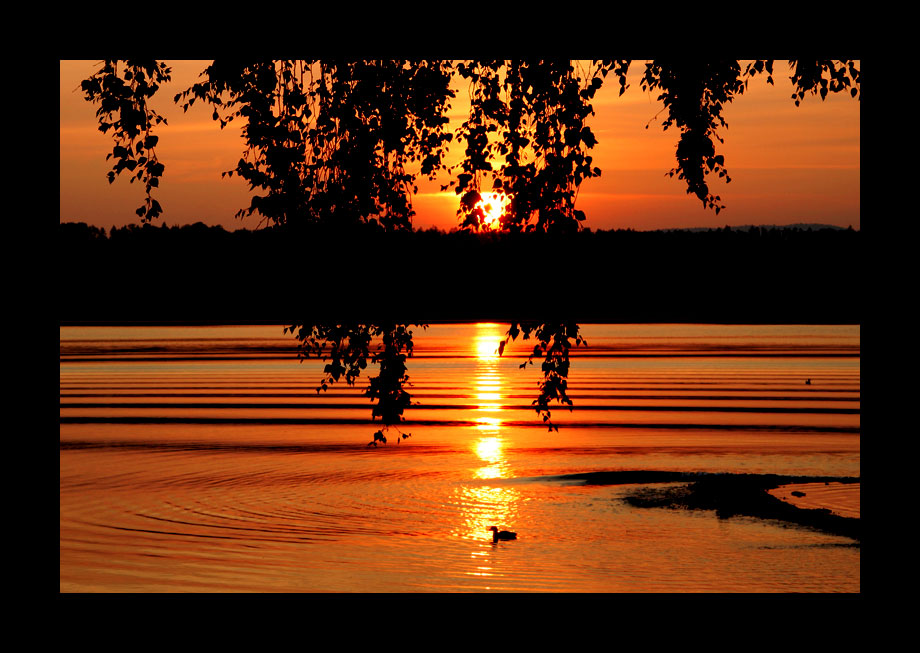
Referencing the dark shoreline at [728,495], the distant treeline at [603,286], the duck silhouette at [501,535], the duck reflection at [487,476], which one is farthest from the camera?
the distant treeline at [603,286]

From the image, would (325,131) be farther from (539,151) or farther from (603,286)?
(603,286)

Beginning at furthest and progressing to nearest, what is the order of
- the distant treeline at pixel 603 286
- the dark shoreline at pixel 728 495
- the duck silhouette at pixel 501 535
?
the distant treeline at pixel 603 286
the dark shoreline at pixel 728 495
the duck silhouette at pixel 501 535

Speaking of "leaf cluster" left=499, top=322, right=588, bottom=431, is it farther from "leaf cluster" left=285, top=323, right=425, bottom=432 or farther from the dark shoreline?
the dark shoreline

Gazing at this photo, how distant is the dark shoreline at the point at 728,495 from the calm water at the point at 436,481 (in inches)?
13.6

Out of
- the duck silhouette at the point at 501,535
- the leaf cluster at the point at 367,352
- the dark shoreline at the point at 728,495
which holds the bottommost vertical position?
the duck silhouette at the point at 501,535

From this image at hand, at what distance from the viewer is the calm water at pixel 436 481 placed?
9992 mm

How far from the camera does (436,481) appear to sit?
14688 mm

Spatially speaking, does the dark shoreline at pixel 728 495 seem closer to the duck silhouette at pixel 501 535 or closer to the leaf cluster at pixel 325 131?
the duck silhouette at pixel 501 535

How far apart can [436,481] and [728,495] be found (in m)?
3.74

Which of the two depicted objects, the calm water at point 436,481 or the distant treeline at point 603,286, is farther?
the distant treeline at point 603,286

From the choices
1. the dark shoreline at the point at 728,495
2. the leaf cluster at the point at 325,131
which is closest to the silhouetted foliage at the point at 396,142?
the leaf cluster at the point at 325,131

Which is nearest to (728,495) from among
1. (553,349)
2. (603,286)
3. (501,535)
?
(501,535)
